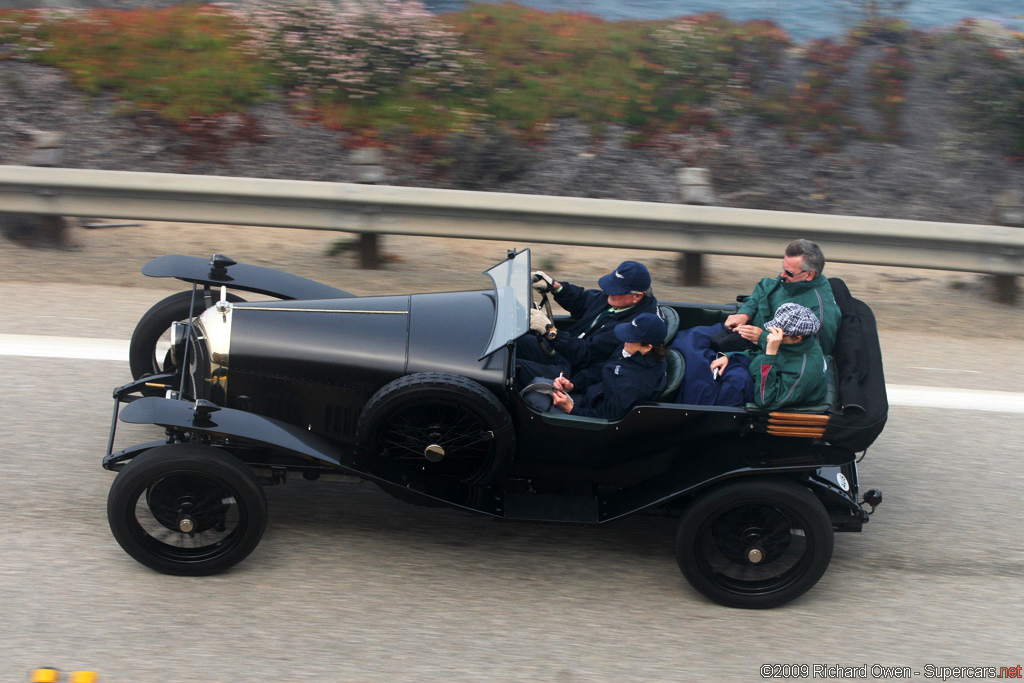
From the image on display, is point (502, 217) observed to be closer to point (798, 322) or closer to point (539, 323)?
point (539, 323)

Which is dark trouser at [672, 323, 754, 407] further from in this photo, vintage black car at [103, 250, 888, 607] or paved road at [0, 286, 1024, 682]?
paved road at [0, 286, 1024, 682]

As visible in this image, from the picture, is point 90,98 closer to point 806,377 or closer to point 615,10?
point 615,10

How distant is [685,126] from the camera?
999 cm

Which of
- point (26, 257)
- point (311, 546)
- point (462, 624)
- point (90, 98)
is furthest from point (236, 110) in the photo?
point (462, 624)

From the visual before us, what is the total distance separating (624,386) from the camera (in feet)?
12.7

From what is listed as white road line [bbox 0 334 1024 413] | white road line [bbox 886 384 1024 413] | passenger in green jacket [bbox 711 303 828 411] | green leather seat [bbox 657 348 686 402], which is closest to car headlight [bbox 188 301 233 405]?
white road line [bbox 0 334 1024 413]

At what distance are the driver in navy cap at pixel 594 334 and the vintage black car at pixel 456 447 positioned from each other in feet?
1.02

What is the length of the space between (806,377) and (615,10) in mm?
8840

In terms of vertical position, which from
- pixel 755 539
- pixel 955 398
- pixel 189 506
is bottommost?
pixel 955 398

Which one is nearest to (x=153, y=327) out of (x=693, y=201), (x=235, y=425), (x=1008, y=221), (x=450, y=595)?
(x=235, y=425)

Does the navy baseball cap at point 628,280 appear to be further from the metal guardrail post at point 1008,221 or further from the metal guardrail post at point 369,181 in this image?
the metal guardrail post at point 1008,221

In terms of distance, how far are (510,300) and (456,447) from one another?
755 mm

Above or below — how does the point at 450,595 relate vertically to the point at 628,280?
below

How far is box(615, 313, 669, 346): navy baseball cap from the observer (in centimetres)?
384
